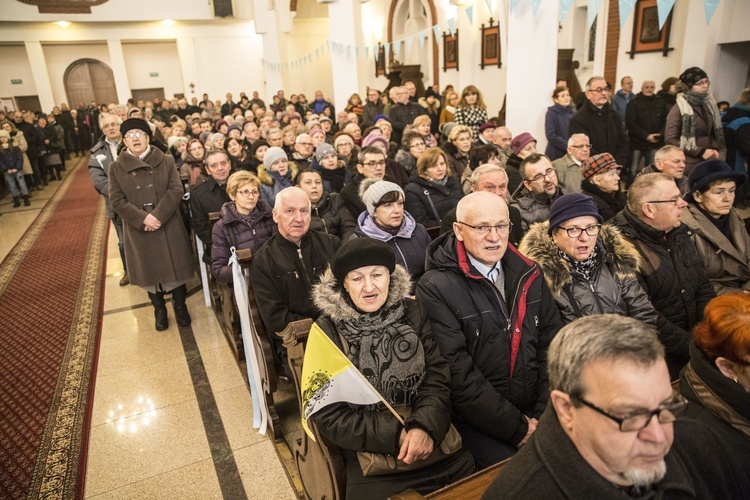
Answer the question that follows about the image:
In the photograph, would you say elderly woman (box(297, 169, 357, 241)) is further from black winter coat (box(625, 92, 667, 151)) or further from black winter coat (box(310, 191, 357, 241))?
black winter coat (box(625, 92, 667, 151))

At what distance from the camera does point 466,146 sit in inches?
187

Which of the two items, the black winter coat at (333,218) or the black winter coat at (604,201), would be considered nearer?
the black winter coat at (604,201)

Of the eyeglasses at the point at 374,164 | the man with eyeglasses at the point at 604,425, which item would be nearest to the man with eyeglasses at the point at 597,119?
the eyeglasses at the point at 374,164

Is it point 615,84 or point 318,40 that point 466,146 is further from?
point 318,40

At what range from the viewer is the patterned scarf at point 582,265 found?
2.23 m

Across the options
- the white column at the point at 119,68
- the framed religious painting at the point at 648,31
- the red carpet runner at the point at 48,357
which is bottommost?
the red carpet runner at the point at 48,357

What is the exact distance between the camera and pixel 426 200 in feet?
12.2

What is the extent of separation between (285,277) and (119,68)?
19.5m

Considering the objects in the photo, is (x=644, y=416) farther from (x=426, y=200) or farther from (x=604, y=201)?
(x=426, y=200)

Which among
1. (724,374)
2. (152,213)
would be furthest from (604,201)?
(152,213)

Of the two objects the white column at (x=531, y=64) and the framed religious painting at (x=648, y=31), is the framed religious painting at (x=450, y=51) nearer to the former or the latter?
the framed religious painting at (x=648, y=31)

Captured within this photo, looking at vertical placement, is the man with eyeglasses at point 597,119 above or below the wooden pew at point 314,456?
above

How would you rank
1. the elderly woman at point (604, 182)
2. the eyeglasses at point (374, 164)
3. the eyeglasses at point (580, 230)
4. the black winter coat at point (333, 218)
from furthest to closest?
the eyeglasses at point (374, 164) → the black winter coat at point (333, 218) → the elderly woman at point (604, 182) → the eyeglasses at point (580, 230)

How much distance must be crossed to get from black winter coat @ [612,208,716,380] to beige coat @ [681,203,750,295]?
0.23 m
